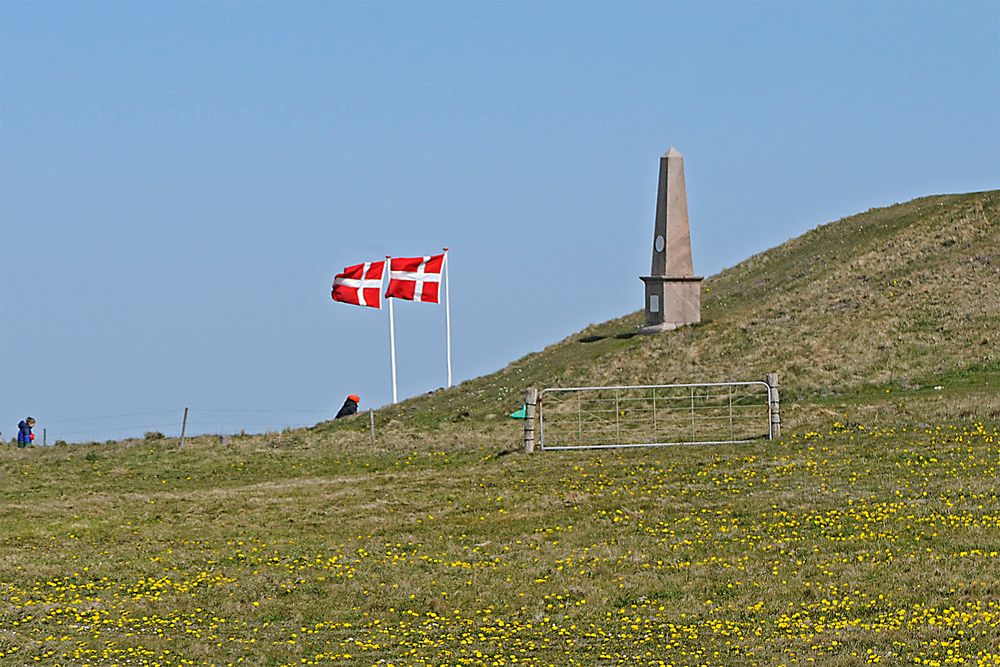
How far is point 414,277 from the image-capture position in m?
52.3

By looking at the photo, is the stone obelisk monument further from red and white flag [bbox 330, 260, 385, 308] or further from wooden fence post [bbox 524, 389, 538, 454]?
wooden fence post [bbox 524, 389, 538, 454]

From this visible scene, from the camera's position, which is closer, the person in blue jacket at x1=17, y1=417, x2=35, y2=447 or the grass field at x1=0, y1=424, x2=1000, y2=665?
the grass field at x1=0, y1=424, x2=1000, y2=665

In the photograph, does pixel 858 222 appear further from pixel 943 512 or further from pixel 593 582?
pixel 593 582

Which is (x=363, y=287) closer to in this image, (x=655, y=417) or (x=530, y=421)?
(x=655, y=417)

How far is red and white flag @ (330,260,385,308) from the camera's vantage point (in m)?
51.8

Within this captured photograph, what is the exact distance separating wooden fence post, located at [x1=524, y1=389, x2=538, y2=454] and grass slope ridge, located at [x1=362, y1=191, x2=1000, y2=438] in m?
9.67

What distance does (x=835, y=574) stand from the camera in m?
21.0

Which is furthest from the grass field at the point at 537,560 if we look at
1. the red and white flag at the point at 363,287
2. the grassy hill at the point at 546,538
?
the red and white flag at the point at 363,287

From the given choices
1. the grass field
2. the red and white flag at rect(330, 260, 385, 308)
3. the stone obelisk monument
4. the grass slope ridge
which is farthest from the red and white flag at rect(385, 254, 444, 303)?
the grass field

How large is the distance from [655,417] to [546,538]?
14.0 meters

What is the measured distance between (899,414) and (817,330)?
13990 mm

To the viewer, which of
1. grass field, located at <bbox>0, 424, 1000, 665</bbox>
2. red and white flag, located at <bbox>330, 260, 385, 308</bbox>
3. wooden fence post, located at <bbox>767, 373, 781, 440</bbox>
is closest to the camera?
grass field, located at <bbox>0, 424, 1000, 665</bbox>

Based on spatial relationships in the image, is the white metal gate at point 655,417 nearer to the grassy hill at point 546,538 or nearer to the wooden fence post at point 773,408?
the wooden fence post at point 773,408

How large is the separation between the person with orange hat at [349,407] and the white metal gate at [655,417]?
8702 millimetres
